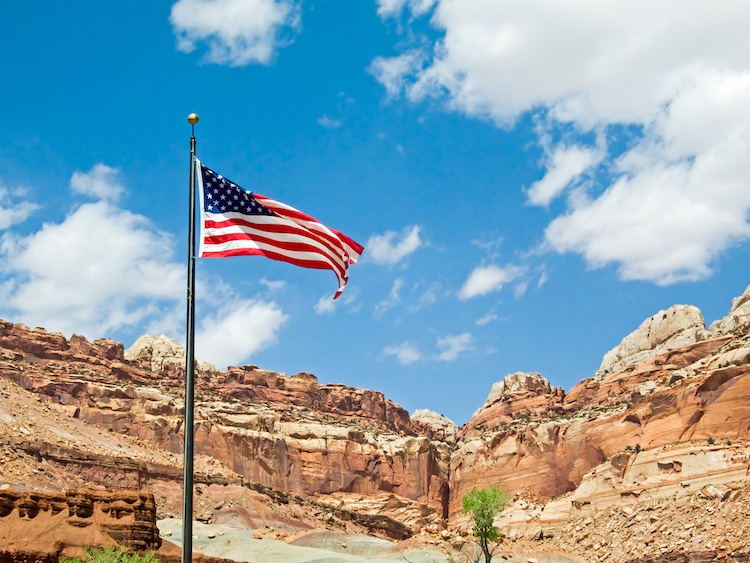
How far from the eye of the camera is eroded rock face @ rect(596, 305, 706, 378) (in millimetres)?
127438

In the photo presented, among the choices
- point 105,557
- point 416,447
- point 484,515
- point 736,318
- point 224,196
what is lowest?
point 105,557

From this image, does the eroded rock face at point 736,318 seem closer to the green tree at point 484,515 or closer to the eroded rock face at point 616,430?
the eroded rock face at point 616,430

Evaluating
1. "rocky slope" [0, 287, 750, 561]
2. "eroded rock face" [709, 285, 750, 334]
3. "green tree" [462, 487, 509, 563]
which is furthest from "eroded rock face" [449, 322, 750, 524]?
"green tree" [462, 487, 509, 563]

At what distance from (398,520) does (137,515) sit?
66.4m

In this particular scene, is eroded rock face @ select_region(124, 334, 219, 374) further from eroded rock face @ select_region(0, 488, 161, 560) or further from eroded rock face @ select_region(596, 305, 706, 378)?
eroded rock face @ select_region(0, 488, 161, 560)

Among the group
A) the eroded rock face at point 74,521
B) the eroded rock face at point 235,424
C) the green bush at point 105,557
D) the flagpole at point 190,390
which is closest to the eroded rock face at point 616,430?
the eroded rock face at point 235,424

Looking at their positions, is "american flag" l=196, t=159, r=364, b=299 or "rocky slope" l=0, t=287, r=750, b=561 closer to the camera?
"american flag" l=196, t=159, r=364, b=299

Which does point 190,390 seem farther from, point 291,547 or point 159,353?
point 159,353

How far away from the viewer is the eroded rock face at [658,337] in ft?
418

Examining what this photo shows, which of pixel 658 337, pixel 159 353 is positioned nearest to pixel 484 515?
pixel 658 337

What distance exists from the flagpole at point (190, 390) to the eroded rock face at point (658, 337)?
376 ft

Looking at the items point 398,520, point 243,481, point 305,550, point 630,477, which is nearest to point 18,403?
point 243,481

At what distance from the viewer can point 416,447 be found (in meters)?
125

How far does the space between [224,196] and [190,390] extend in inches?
168
